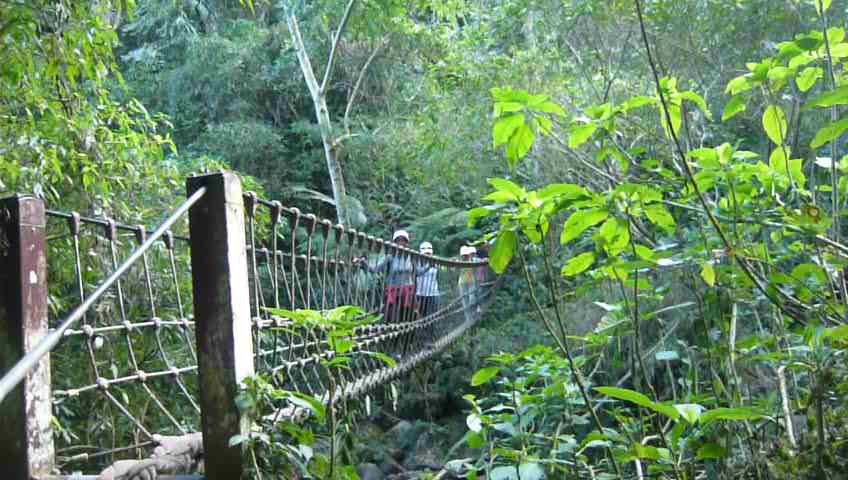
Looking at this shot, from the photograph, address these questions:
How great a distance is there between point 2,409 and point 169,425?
89.8 inches

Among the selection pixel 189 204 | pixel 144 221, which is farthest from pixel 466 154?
A: pixel 189 204

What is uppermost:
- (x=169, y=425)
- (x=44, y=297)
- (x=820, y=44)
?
(x=820, y=44)

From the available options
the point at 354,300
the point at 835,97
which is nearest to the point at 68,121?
the point at 354,300

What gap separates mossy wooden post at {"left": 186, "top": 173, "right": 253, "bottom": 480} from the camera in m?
1.44

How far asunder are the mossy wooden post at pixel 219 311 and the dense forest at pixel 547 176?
0.22 ft

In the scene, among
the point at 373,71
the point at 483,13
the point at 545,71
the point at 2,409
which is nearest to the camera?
the point at 2,409

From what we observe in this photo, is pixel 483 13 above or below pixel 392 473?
above

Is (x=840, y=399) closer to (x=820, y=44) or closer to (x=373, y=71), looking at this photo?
(x=820, y=44)

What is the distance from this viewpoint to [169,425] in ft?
11.8

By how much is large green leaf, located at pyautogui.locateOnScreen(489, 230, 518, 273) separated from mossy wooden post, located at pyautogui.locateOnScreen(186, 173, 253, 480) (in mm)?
551

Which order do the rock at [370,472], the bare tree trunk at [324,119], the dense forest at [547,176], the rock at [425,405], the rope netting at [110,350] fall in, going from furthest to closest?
1. the bare tree trunk at [324,119]
2. the rock at [425,405]
3. the rock at [370,472]
4. the rope netting at [110,350]
5. the dense forest at [547,176]

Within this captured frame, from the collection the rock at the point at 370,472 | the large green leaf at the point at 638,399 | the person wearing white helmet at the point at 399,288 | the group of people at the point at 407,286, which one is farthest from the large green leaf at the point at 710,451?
the rock at the point at 370,472

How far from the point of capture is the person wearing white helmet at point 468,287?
21.4 ft

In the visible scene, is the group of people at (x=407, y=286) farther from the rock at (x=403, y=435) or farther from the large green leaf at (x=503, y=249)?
the large green leaf at (x=503, y=249)
